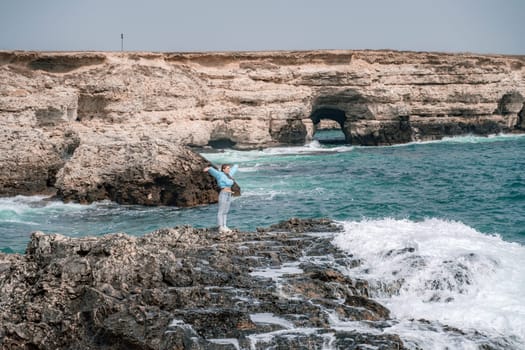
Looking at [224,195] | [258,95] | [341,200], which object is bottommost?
[341,200]

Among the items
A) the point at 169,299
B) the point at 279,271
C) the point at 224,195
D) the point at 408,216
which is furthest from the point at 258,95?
the point at 169,299

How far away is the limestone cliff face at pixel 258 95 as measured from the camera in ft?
113

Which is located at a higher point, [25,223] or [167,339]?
[167,339]

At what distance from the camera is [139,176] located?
20672 mm

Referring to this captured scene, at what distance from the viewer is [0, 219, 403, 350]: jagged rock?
762cm

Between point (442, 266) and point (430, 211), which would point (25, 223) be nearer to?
point (430, 211)

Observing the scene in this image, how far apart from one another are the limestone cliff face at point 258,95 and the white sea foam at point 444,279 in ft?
75.9

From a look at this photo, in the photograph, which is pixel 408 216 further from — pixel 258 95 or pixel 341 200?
pixel 258 95

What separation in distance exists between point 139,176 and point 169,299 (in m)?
12.7

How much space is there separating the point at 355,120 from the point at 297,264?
33803mm

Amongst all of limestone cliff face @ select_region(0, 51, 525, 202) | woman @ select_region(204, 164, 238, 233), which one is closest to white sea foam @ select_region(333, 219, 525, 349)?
woman @ select_region(204, 164, 238, 233)

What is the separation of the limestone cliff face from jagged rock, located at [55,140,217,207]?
10.6m

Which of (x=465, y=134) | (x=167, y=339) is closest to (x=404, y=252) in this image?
(x=167, y=339)

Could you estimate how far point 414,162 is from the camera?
31.8 meters
